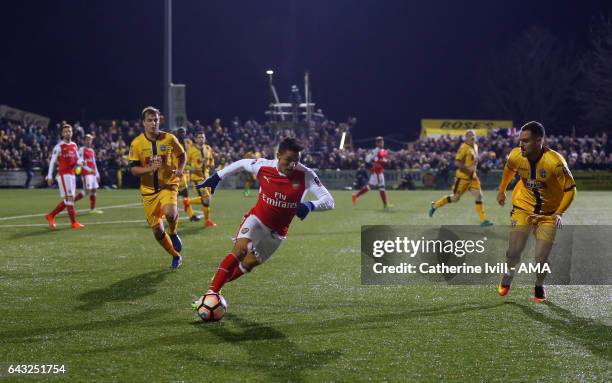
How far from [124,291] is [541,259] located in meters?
4.96

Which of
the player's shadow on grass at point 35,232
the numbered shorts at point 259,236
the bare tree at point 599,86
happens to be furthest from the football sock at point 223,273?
the bare tree at point 599,86

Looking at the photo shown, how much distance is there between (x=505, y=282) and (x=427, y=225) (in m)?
9.27

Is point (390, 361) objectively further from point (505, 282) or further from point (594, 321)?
point (505, 282)

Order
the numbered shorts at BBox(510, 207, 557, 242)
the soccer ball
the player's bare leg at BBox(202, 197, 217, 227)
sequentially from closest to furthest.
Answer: the soccer ball, the numbered shorts at BBox(510, 207, 557, 242), the player's bare leg at BBox(202, 197, 217, 227)

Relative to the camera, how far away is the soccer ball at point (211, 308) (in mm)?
7621

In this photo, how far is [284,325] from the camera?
7637mm

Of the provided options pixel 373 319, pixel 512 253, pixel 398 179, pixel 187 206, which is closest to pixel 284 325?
pixel 373 319

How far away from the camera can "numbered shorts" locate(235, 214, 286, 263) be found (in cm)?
820

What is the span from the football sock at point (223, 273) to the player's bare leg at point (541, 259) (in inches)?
139

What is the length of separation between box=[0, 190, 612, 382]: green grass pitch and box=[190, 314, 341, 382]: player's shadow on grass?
1 cm

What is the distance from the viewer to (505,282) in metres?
9.53

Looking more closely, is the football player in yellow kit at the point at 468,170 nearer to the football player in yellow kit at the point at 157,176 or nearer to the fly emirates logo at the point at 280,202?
the football player in yellow kit at the point at 157,176

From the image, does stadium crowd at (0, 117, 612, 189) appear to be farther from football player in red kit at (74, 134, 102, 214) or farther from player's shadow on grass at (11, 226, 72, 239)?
player's shadow on grass at (11, 226, 72, 239)

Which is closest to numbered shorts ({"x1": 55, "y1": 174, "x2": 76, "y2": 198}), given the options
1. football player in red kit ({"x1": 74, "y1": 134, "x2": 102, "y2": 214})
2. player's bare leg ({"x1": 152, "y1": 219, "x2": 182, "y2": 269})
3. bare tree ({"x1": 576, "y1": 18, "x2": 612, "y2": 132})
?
football player in red kit ({"x1": 74, "y1": 134, "x2": 102, "y2": 214})
